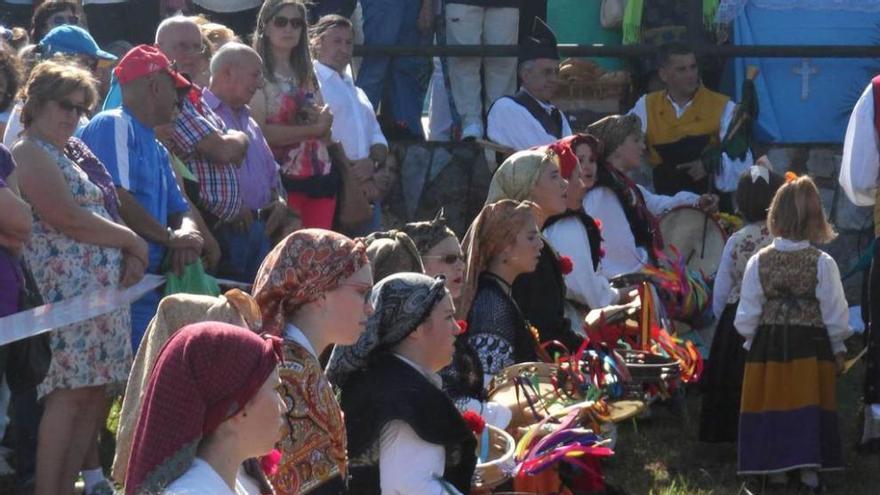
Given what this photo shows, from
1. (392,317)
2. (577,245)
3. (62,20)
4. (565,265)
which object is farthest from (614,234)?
(392,317)

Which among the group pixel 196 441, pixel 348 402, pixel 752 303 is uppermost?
pixel 196 441

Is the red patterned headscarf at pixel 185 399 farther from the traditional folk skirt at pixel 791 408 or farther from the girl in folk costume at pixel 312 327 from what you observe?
the traditional folk skirt at pixel 791 408

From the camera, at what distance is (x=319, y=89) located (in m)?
8.66

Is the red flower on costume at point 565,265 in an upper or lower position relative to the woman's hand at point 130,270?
lower

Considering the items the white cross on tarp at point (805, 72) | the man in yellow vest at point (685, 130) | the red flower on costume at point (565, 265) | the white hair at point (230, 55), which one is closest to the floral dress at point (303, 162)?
the white hair at point (230, 55)

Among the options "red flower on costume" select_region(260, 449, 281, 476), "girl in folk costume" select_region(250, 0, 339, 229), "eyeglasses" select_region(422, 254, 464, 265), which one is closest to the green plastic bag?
"eyeglasses" select_region(422, 254, 464, 265)

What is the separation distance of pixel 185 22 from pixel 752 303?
2.96 metres

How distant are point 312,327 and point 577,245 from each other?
11.4ft

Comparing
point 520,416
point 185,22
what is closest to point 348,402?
point 520,416

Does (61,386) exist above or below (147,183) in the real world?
below

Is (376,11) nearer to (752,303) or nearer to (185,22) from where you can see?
(185,22)

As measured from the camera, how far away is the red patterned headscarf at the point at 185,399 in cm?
337

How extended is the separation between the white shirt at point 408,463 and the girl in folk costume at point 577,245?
10.8ft

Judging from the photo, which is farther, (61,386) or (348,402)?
(61,386)
